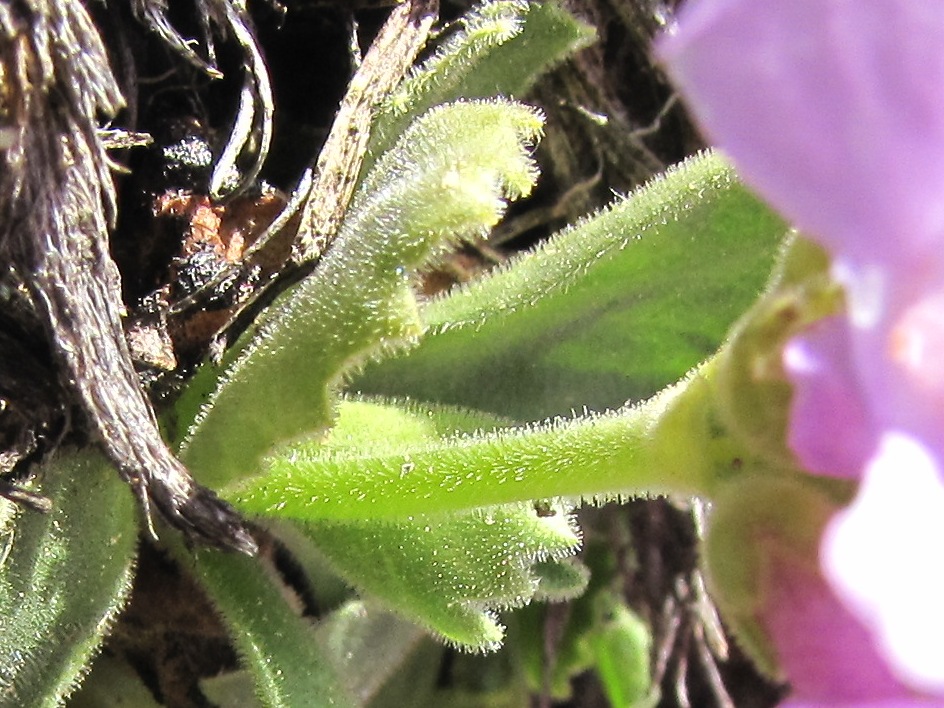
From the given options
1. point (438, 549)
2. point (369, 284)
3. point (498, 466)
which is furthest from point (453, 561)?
point (369, 284)

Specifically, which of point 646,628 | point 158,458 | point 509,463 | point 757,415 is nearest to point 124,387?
point 158,458

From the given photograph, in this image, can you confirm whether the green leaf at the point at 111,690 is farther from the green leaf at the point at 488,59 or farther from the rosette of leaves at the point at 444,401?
the green leaf at the point at 488,59

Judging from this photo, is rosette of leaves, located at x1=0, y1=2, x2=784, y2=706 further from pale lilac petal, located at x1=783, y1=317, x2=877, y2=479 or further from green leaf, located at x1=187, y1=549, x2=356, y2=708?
pale lilac petal, located at x1=783, y1=317, x2=877, y2=479

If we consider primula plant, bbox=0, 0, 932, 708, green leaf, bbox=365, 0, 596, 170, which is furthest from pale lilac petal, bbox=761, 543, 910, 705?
green leaf, bbox=365, 0, 596, 170

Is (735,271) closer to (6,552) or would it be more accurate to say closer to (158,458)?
(158,458)

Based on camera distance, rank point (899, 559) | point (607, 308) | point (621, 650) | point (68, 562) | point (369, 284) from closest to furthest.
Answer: point (899, 559), point (369, 284), point (68, 562), point (607, 308), point (621, 650)

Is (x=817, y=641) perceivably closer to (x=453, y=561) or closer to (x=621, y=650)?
(x=453, y=561)

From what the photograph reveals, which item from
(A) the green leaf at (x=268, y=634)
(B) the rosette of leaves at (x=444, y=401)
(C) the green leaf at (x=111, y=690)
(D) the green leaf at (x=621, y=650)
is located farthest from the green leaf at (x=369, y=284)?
(D) the green leaf at (x=621, y=650)

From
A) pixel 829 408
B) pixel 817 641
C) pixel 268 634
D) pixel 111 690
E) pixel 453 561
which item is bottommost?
pixel 111 690
